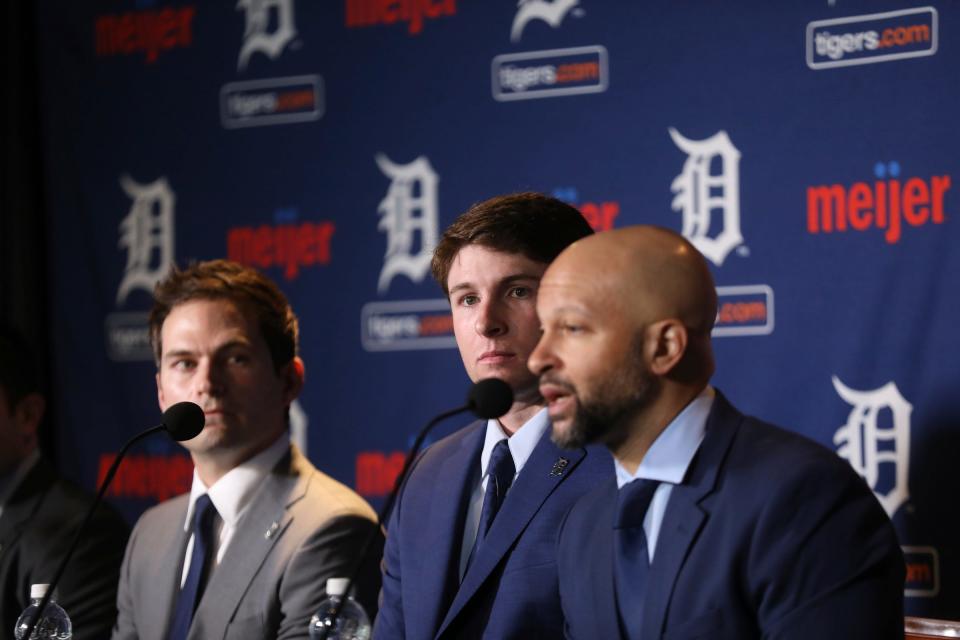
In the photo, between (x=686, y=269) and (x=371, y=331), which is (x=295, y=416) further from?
(x=686, y=269)

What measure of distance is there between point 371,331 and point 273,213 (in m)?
0.54

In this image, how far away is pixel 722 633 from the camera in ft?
6.26

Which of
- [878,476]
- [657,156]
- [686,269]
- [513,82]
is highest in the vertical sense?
[513,82]

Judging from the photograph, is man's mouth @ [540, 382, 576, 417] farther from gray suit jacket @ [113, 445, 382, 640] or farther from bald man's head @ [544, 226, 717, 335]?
gray suit jacket @ [113, 445, 382, 640]

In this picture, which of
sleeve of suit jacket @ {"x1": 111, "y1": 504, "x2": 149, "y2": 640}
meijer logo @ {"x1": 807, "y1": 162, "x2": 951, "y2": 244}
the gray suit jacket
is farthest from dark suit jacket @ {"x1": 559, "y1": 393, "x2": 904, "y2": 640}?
sleeve of suit jacket @ {"x1": 111, "y1": 504, "x2": 149, "y2": 640}

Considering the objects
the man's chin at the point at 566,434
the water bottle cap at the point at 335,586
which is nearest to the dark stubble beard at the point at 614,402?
the man's chin at the point at 566,434

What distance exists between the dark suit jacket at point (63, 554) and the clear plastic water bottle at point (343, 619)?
84 cm

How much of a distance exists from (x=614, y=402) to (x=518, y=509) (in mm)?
476

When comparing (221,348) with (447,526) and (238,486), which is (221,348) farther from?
(447,526)

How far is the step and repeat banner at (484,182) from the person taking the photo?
10.7 ft

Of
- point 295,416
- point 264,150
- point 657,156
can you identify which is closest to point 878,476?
point 657,156

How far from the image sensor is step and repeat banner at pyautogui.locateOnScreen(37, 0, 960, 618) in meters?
3.27

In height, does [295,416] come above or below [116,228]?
below

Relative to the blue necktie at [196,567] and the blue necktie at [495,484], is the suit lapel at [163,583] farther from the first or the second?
the blue necktie at [495,484]
